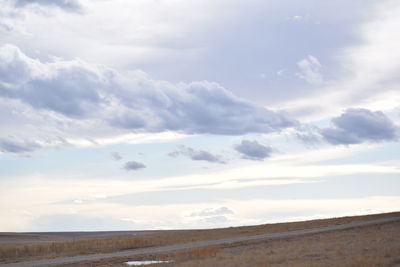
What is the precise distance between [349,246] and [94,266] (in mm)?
16022

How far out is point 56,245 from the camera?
57500 mm

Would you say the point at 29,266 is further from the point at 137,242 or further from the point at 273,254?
the point at 137,242

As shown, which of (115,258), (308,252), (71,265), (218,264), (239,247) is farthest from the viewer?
(239,247)

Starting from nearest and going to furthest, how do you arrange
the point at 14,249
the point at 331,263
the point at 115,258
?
the point at 331,263, the point at 115,258, the point at 14,249

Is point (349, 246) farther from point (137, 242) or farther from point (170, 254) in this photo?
point (137, 242)

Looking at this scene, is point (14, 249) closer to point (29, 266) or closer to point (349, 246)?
point (29, 266)

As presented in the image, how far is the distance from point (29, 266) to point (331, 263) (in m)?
21.6

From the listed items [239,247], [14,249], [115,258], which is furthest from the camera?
[14,249]

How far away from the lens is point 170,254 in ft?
136

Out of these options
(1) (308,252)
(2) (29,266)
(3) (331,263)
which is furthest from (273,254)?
(2) (29,266)

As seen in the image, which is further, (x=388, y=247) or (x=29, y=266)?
(x=29, y=266)

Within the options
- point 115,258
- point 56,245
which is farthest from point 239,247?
Answer: point 56,245

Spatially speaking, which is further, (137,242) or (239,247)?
(137,242)

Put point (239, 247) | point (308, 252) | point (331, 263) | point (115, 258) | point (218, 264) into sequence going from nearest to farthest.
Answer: point (331, 263) < point (218, 264) < point (308, 252) < point (115, 258) < point (239, 247)
